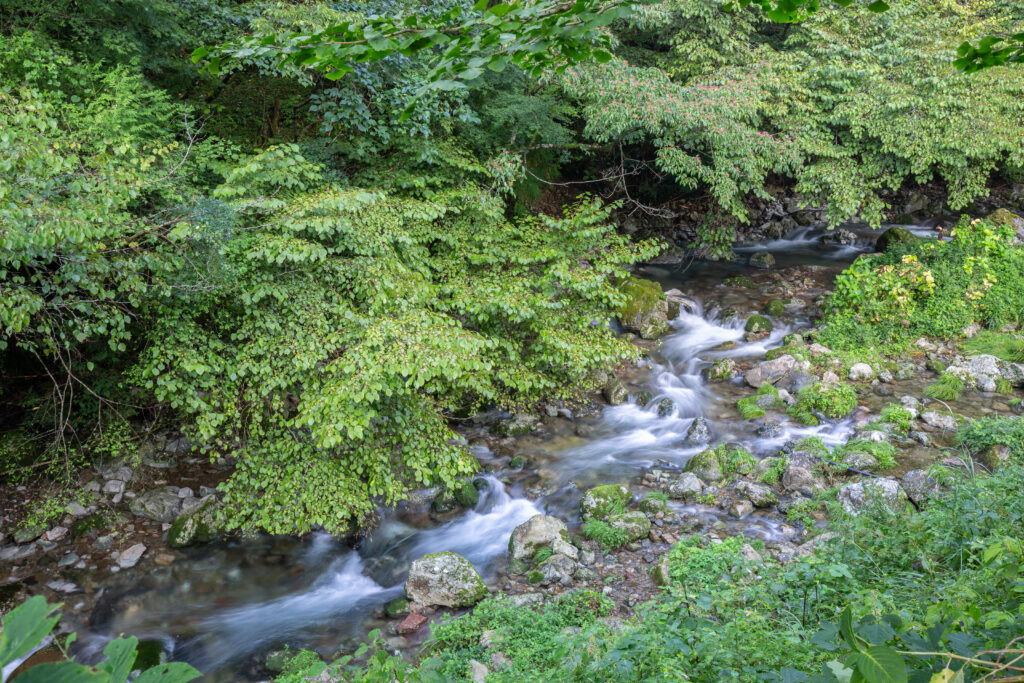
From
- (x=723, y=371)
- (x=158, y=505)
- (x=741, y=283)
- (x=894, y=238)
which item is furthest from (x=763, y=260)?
(x=158, y=505)

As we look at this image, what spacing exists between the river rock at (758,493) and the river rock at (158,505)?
6.16 meters

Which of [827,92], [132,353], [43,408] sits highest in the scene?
[827,92]

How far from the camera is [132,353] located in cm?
611

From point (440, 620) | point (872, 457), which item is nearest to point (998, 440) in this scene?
point (872, 457)

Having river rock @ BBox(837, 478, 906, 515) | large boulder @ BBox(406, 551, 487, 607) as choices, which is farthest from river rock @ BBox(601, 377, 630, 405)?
large boulder @ BBox(406, 551, 487, 607)

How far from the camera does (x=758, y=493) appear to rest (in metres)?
6.20

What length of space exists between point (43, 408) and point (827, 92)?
45.1 feet

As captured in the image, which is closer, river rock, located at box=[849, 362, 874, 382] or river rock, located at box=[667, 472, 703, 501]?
river rock, located at box=[667, 472, 703, 501]

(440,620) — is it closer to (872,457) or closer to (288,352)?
(288,352)

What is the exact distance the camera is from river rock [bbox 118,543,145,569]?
18.7 feet

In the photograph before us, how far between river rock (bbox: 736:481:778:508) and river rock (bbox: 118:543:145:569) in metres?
6.29

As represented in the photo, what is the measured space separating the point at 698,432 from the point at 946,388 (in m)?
3.50

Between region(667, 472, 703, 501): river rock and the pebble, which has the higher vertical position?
the pebble

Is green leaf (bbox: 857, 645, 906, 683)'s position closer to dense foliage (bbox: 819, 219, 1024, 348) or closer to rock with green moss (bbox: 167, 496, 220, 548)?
rock with green moss (bbox: 167, 496, 220, 548)
